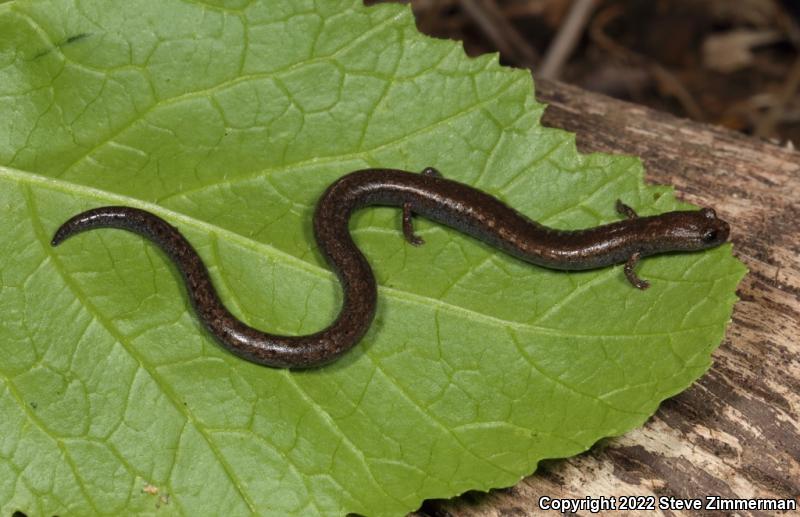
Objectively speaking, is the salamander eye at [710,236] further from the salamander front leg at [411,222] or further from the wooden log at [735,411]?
the salamander front leg at [411,222]

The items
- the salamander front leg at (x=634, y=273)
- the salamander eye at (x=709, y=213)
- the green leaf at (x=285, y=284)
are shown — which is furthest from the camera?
the salamander eye at (x=709, y=213)

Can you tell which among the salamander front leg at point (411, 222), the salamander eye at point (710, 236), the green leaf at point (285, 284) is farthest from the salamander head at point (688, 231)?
the salamander front leg at point (411, 222)

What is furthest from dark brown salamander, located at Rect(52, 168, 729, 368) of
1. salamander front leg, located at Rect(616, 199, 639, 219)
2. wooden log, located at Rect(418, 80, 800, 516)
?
wooden log, located at Rect(418, 80, 800, 516)

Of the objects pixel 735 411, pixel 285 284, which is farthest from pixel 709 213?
pixel 285 284

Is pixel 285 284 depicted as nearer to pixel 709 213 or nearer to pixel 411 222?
pixel 411 222

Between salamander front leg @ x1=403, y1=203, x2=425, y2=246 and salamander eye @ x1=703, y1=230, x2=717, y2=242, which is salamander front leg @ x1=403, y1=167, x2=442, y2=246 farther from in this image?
salamander eye @ x1=703, y1=230, x2=717, y2=242

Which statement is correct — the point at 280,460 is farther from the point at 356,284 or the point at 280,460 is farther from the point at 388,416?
the point at 356,284
